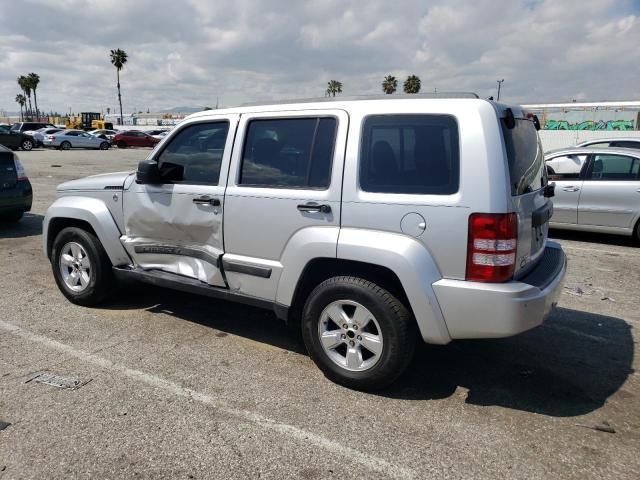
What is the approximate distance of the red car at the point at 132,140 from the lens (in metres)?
39.5

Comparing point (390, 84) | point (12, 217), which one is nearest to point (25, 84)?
point (390, 84)

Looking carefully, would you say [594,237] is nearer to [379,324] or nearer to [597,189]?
[597,189]

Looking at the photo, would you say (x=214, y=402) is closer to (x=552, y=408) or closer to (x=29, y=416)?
(x=29, y=416)

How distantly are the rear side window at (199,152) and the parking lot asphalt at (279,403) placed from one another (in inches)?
54.1

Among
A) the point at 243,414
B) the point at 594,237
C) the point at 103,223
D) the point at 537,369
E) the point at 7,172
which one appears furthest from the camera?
the point at 594,237

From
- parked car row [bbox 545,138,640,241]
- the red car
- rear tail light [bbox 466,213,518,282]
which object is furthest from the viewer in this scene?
the red car

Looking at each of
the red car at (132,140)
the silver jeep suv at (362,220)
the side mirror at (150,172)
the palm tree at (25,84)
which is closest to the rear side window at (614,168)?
the silver jeep suv at (362,220)

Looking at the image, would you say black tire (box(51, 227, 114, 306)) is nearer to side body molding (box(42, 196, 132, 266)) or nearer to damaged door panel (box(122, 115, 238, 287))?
side body molding (box(42, 196, 132, 266))

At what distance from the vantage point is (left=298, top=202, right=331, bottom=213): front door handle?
347 cm

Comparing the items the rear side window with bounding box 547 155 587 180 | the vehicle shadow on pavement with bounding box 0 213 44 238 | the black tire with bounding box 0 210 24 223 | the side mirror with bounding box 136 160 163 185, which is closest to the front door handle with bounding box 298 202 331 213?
the side mirror with bounding box 136 160 163 185

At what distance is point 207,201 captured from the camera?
405 centimetres

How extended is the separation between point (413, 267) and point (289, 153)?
4.18 feet

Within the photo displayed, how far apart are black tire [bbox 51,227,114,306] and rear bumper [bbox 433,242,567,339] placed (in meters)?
3.22

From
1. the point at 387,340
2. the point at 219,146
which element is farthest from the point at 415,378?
the point at 219,146
